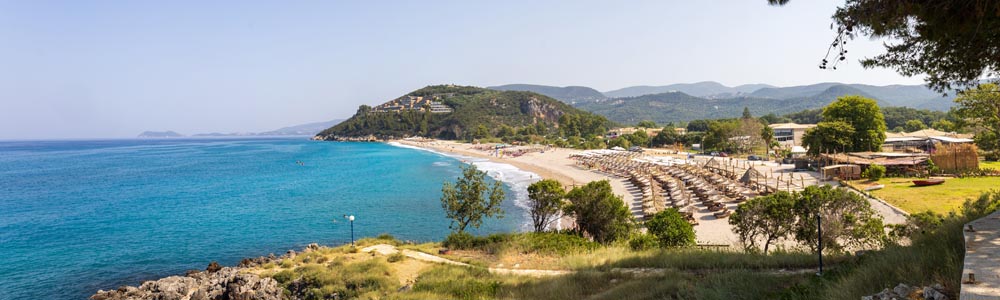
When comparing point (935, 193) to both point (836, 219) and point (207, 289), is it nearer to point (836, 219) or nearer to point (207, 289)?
point (836, 219)

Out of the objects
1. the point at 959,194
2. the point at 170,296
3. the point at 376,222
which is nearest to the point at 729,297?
the point at 170,296

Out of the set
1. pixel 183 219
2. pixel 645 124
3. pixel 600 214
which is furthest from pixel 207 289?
pixel 645 124

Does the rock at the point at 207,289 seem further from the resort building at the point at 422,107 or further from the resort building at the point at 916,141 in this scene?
the resort building at the point at 422,107

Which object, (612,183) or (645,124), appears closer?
(612,183)

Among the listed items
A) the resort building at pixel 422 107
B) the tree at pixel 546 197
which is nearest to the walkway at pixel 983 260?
the tree at pixel 546 197

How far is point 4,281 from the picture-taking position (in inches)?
704

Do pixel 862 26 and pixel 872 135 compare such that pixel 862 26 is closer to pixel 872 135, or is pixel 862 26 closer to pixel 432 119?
pixel 872 135

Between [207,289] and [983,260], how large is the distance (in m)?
16.7

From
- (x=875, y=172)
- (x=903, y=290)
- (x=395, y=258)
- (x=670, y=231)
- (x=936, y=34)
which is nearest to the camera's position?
(x=903, y=290)

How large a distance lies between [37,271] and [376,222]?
1414cm

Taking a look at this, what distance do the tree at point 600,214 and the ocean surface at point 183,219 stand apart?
7557 millimetres

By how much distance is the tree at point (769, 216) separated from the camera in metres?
12.6

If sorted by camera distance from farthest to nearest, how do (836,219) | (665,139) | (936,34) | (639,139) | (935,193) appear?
(639,139) → (665,139) → (935,193) → (836,219) → (936,34)

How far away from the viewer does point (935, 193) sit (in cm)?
2056
